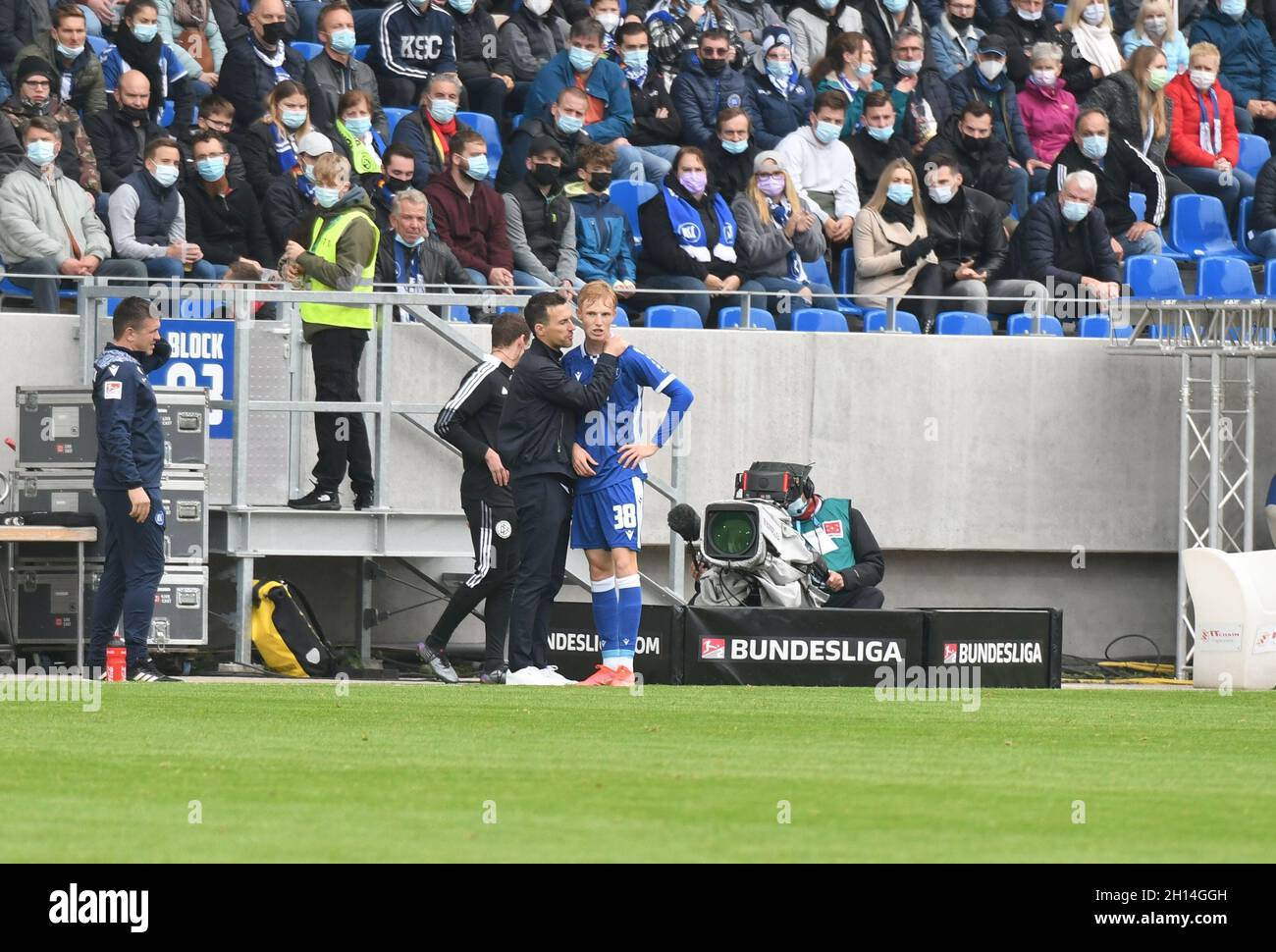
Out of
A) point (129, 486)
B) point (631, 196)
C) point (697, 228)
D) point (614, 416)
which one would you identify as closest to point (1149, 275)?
point (697, 228)

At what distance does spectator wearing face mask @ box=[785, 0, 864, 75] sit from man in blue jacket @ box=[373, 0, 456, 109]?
398 cm

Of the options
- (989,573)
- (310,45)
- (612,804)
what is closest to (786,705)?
(612,804)

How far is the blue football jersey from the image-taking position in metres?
12.4

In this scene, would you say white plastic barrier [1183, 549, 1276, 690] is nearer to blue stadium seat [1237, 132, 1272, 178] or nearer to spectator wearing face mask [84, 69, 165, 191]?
spectator wearing face mask [84, 69, 165, 191]

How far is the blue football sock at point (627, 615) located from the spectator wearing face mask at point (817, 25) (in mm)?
9819

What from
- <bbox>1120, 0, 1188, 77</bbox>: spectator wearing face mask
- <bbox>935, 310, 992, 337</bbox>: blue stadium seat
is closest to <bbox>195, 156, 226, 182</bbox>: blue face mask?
<bbox>935, 310, 992, 337</bbox>: blue stadium seat

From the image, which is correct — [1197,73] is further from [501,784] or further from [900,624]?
[501,784]

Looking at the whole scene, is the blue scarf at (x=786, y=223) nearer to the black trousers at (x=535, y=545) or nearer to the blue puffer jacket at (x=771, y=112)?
the blue puffer jacket at (x=771, y=112)

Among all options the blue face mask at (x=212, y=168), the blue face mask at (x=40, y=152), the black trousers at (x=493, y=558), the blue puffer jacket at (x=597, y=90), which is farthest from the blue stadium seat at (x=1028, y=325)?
the blue face mask at (x=40, y=152)

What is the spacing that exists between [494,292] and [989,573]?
5134 mm

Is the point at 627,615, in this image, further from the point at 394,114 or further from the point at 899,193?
the point at 899,193

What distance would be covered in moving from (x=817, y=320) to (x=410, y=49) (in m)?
4.12

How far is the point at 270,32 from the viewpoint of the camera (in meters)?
17.5

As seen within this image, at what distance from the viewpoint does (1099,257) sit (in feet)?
63.3
